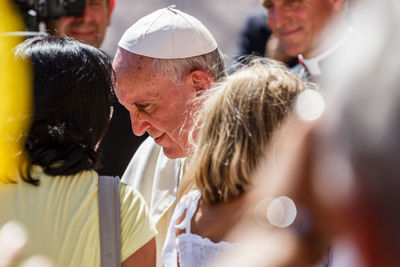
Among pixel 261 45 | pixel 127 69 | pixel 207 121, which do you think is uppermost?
pixel 207 121

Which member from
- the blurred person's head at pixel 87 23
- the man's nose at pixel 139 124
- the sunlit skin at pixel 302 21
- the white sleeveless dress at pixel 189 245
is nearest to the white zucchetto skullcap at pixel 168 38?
the man's nose at pixel 139 124

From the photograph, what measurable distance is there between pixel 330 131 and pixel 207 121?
0.92 m

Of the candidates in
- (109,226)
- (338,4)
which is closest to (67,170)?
(109,226)

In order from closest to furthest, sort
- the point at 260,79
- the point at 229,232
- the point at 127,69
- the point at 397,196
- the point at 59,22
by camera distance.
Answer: the point at 397,196 < the point at 229,232 < the point at 260,79 < the point at 127,69 < the point at 59,22

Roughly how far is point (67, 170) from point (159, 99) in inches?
39.9

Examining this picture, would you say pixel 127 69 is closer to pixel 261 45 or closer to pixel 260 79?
pixel 260 79

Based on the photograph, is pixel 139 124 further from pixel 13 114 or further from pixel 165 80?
pixel 13 114

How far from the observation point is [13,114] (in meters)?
1.82

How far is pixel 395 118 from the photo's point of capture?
0.82 m

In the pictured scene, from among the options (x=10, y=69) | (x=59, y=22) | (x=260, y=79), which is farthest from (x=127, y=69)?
(x=59, y=22)

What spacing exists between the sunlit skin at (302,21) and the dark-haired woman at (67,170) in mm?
1824

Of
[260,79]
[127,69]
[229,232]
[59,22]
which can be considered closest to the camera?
[229,232]

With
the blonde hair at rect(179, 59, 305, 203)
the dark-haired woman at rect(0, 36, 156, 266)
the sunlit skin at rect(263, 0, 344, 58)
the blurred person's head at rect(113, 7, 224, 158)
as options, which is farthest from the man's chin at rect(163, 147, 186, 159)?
the sunlit skin at rect(263, 0, 344, 58)

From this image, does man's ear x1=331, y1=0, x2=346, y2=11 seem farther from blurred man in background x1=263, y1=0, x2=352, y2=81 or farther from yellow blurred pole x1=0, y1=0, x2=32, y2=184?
yellow blurred pole x1=0, y1=0, x2=32, y2=184
